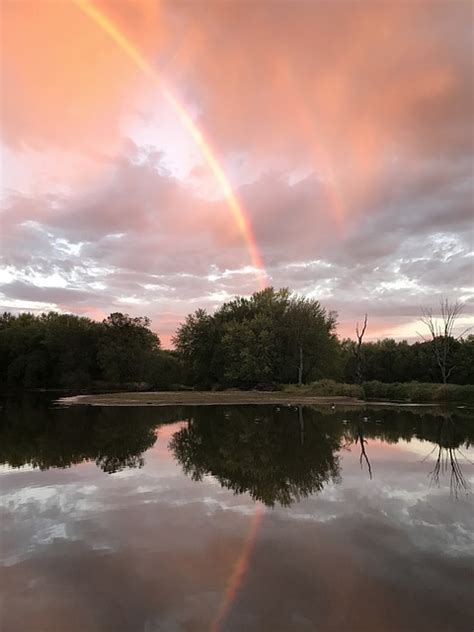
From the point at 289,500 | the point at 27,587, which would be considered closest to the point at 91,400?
the point at 289,500

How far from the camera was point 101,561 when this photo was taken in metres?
7.78

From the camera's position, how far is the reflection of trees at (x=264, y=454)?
1330 cm

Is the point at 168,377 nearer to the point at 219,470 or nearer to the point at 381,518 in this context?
the point at 219,470

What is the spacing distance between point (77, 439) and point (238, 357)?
144ft

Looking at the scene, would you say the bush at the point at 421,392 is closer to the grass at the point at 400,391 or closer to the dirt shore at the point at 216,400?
the grass at the point at 400,391

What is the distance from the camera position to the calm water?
6059 millimetres

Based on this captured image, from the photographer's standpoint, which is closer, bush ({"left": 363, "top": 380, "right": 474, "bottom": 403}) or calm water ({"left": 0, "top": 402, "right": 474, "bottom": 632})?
calm water ({"left": 0, "top": 402, "right": 474, "bottom": 632})

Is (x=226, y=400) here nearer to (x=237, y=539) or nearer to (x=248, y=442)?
(x=248, y=442)

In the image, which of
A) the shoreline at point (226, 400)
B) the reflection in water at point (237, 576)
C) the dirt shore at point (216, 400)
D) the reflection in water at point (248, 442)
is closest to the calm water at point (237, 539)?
the reflection in water at point (237, 576)

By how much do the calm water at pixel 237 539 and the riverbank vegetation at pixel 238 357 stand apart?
35.3 metres

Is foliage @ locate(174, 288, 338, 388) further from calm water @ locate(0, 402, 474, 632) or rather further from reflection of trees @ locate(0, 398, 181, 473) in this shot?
calm water @ locate(0, 402, 474, 632)

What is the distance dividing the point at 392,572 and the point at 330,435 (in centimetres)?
1655

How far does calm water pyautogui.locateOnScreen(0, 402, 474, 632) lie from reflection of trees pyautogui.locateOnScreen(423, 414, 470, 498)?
0.28 feet

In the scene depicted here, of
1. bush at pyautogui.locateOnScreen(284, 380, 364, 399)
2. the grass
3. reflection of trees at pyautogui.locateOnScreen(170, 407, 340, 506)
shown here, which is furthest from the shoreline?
reflection of trees at pyautogui.locateOnScreen(170, 407, 340, 506)
